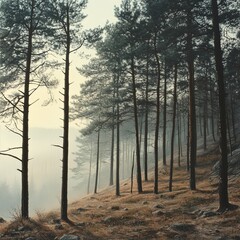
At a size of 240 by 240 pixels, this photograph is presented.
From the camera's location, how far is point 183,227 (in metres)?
11.5

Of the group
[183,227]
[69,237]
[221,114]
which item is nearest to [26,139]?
[69,237]

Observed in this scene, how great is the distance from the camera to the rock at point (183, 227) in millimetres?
11312

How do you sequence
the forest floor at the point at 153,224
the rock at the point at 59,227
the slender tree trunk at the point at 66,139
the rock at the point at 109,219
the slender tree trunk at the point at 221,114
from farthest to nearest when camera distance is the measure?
the slender tree trunk at the point at 66,139 → the rock at the point at 109,219 → the slender tree trunk at the point at 221,114 → the rock at the point at 59,227 → the forest floor at the point at 153,224

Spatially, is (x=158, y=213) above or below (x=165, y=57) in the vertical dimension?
below

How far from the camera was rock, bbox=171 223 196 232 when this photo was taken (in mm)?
11312

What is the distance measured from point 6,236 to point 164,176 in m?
21.6

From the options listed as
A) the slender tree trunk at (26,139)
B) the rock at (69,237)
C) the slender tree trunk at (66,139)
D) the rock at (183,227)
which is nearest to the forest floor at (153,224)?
the rock at (183,227)

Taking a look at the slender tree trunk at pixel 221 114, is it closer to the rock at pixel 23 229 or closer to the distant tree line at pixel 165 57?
the distant tree line at pixel 165 57

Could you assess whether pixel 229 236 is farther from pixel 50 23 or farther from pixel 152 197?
pixel 50 23

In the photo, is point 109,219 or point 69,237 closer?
point 69,237

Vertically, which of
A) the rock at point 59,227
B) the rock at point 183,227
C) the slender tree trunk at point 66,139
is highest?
the slender tree trunk at point 66,139

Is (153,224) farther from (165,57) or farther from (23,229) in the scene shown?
(165,57)

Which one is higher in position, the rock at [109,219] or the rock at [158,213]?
the rock at [158,213]

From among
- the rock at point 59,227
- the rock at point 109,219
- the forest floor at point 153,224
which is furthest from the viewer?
the rock at point 109,219
